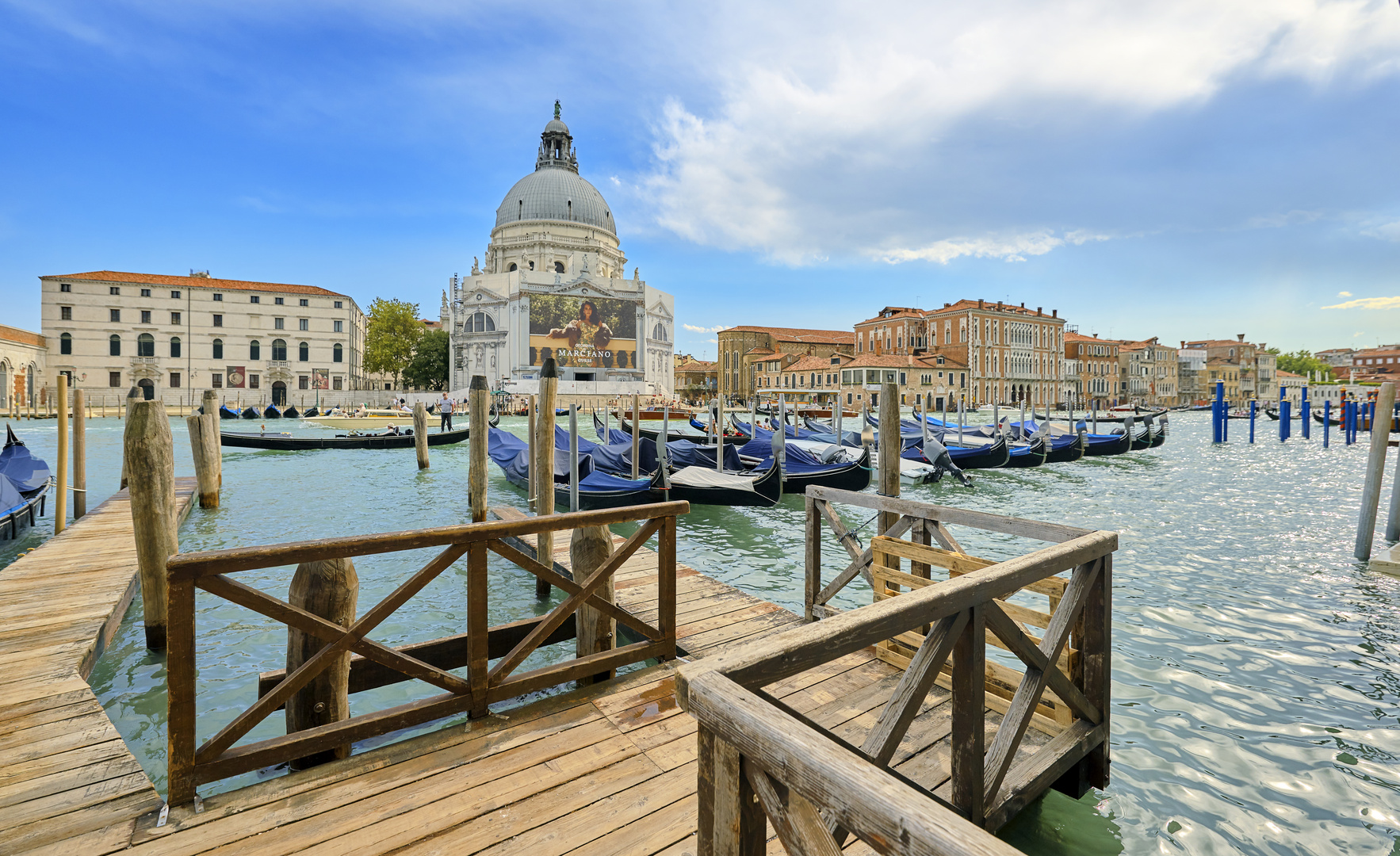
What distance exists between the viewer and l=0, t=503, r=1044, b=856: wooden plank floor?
197cm

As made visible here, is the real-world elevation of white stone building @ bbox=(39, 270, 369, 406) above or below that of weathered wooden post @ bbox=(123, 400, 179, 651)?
above

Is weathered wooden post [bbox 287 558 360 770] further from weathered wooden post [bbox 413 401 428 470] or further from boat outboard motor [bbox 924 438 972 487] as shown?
weathered wooden post [bbox 413 401 428 470]

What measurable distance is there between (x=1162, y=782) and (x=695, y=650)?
2378 millimetres

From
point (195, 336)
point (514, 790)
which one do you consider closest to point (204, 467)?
point (514, 790)

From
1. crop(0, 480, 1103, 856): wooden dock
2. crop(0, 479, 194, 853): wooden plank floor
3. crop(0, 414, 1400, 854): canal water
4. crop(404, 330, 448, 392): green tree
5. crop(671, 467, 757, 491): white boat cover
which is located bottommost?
crop(0, 414, 1400, 854): canal water

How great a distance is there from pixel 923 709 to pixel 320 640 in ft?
8.25

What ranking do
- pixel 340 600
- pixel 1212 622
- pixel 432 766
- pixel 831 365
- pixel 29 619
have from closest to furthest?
pixel 432 766 → pixel 340 600 → pixel 29 619 → pixel 1212 622 → pixel 831 365

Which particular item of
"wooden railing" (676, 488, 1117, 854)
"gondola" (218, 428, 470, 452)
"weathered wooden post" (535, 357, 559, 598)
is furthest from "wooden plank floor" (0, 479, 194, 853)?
"gondola" (218, 428, 470, 452)

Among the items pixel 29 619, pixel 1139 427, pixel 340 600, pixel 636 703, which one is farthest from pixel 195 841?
pixel 1139 427

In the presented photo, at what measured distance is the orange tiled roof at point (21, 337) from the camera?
128ft

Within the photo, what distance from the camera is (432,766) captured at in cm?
237

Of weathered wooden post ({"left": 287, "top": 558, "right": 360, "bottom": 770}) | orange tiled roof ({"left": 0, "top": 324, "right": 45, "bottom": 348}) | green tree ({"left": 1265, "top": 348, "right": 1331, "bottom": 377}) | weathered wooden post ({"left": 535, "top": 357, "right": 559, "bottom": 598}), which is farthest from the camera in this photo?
green tree ({"left": 1265, "top": 348, "right": 1331, "bottom": 377})

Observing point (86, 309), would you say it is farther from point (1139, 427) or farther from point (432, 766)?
point (1139, 427)

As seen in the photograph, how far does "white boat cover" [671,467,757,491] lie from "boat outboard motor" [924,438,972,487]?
5.44 meters
